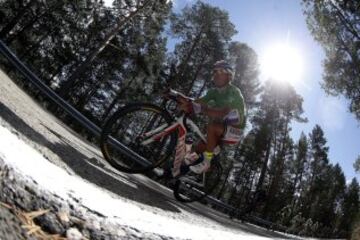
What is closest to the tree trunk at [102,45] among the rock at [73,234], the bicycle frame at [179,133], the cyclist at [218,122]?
the bicycle frame at [179,133]

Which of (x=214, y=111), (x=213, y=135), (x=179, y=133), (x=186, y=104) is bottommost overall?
(x=179, y=133)

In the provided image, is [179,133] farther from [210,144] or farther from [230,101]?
[230,101]

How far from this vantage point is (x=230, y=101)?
205 inches

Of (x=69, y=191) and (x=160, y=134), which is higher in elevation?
(x=160, y=134)

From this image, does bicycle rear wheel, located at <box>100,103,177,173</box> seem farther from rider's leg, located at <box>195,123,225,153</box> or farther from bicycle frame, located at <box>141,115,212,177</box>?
rider's leg, located at <box>195,123,225,153</box>

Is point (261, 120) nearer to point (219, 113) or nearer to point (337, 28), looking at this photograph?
point (337, 28)

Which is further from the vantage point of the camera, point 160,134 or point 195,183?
point 195,183

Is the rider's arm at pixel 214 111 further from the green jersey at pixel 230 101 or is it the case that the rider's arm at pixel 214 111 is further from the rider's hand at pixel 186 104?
the rider's hand at pixel 186 104

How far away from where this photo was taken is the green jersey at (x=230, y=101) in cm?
512

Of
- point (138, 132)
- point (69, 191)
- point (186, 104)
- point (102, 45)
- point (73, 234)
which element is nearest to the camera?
point (73, 234)

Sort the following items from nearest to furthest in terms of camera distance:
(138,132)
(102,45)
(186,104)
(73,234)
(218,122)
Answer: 1. (73,234)
2. (186,104)
3. (218,122)
4. (138,132)
5. (102,45)

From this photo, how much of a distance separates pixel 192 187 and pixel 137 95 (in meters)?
33.0

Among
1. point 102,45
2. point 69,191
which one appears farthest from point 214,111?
point 102,45

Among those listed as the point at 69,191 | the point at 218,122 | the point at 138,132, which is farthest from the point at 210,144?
the point at 69,191
